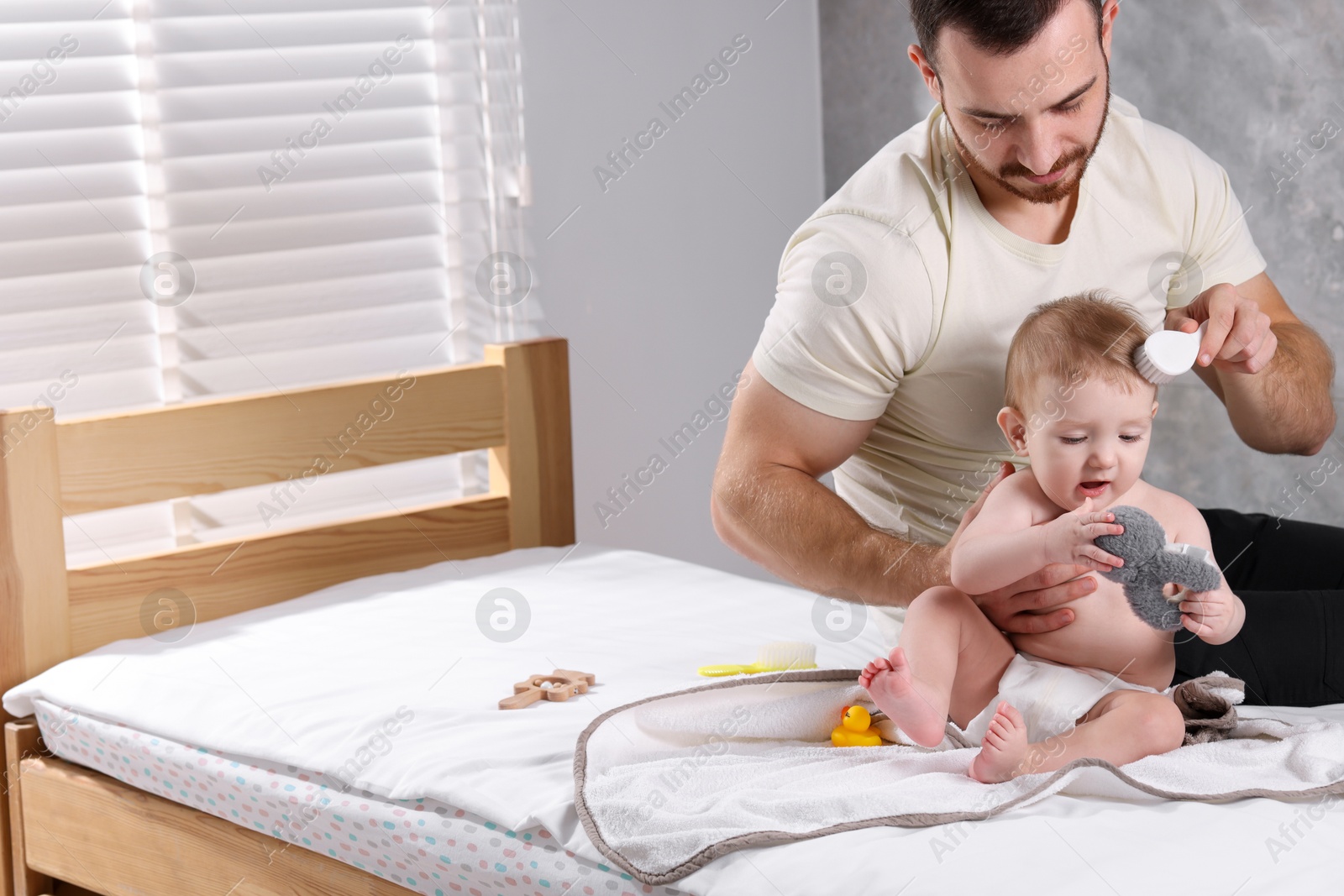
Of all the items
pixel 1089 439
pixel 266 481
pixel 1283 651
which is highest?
pixel 1089 439

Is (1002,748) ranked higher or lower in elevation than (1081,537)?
lower

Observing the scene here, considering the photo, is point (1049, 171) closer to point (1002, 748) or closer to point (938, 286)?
point (938, 286)

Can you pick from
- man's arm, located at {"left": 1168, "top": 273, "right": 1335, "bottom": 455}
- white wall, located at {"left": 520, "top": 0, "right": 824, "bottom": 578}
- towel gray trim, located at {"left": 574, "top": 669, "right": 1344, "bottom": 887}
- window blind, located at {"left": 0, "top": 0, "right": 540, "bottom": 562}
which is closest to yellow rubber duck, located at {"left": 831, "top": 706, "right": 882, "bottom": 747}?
towel gray trim, located at {"left": 574, "top": 669, "right": 1344, "bottom": 887}

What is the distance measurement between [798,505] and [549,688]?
0.34 meters

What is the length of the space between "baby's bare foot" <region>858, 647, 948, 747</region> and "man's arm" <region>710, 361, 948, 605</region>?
245 mm

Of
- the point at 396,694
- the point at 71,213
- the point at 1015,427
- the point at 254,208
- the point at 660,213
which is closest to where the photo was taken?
the point at 1015,427

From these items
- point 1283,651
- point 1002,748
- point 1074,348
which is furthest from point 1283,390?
point 1002,748

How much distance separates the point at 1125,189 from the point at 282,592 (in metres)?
1.31

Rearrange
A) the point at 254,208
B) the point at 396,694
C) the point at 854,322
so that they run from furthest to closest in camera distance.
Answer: the point at 254,208
the point at 396,694
the point at 854,322

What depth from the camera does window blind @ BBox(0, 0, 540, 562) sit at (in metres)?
1.93

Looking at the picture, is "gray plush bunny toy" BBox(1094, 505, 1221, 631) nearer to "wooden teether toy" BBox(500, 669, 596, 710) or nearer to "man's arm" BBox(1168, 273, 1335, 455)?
"man's arm" BBox(1168, 273, 1335, 455)

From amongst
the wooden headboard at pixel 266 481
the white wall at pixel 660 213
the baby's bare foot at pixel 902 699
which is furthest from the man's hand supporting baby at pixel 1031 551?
the white wall at pixel 660 213

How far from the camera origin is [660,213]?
8.72ft

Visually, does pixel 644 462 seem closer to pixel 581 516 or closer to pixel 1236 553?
pixel 581 516
